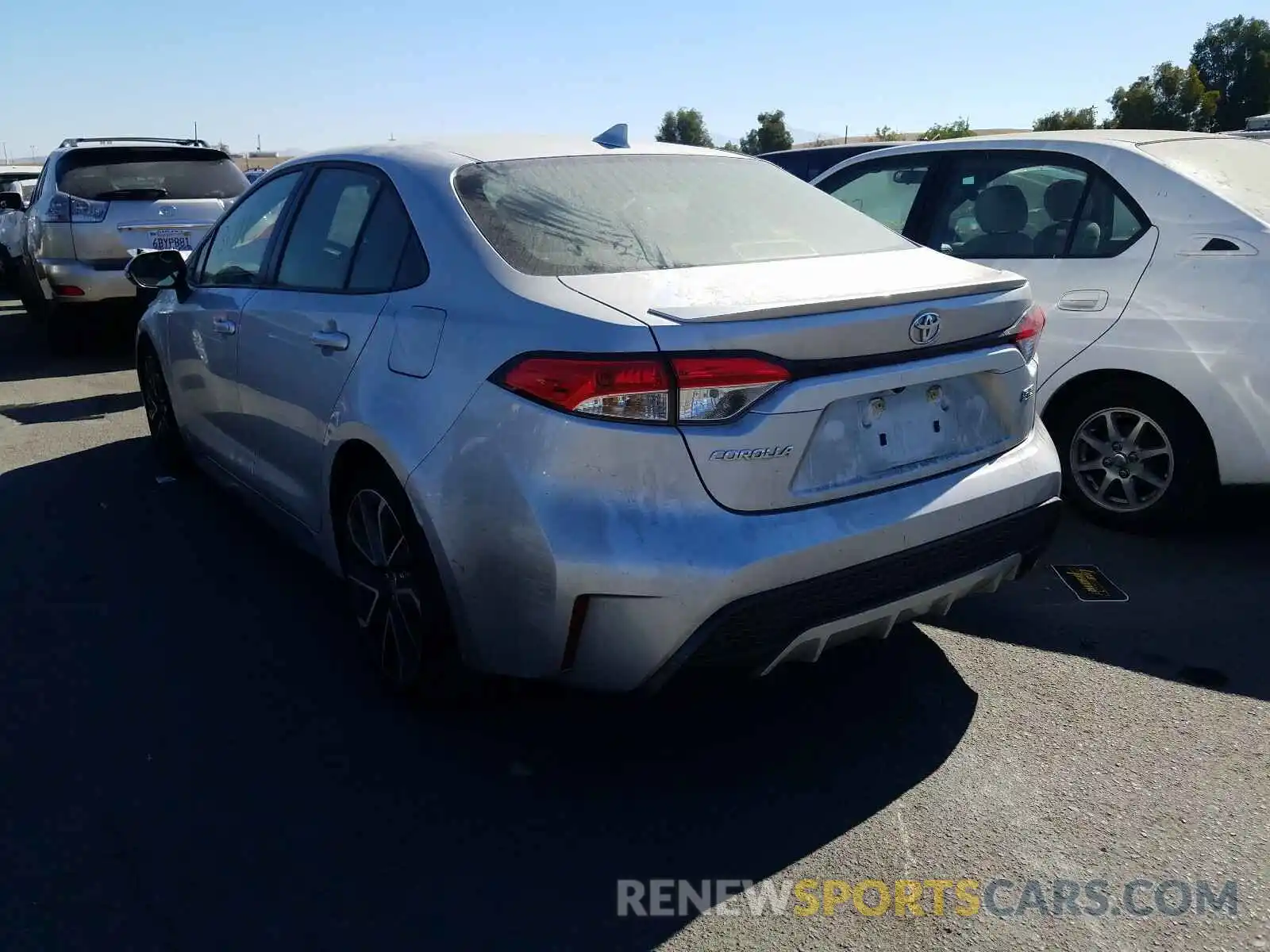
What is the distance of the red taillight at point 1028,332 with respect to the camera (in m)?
3.06

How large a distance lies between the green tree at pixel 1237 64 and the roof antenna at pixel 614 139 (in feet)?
194

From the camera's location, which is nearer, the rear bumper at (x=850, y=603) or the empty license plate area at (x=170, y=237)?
the rear bumper at (x=850, y=603)

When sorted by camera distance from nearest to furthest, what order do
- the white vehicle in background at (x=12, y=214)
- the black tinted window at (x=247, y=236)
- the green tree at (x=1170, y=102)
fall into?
the black tinted window at (x=247, y=236) → the white vehicle in background at (x=12, y=214) → the green tree at (x=1170, y=102)

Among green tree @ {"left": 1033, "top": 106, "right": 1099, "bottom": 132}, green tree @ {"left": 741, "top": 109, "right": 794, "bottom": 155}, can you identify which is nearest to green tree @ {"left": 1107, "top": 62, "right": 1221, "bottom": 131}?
green tree @ {"left": 1033, "top": 106, "right": 1099, "bottom": 132}

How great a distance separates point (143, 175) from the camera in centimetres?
902

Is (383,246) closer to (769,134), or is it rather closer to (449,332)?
(449,332)

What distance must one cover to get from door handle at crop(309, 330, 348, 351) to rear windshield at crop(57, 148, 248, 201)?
6474 millimetres

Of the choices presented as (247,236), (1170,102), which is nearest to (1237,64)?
(1170,102)

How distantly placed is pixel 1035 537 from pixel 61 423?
6226mm

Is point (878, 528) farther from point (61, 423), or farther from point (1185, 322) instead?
point (61, 423)

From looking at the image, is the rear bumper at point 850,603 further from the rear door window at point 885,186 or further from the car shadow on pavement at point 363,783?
the rear door window at point 885,186

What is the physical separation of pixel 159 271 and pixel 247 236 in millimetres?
827

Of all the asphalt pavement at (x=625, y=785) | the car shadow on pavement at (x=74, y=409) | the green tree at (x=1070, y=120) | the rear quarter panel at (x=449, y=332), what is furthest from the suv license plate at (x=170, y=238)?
the green tree at (x=1070, y=120)

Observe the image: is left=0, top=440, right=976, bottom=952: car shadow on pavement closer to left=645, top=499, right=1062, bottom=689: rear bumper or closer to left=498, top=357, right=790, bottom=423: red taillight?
left=645, top=499, right=1062, bottom=689: rear bumper
